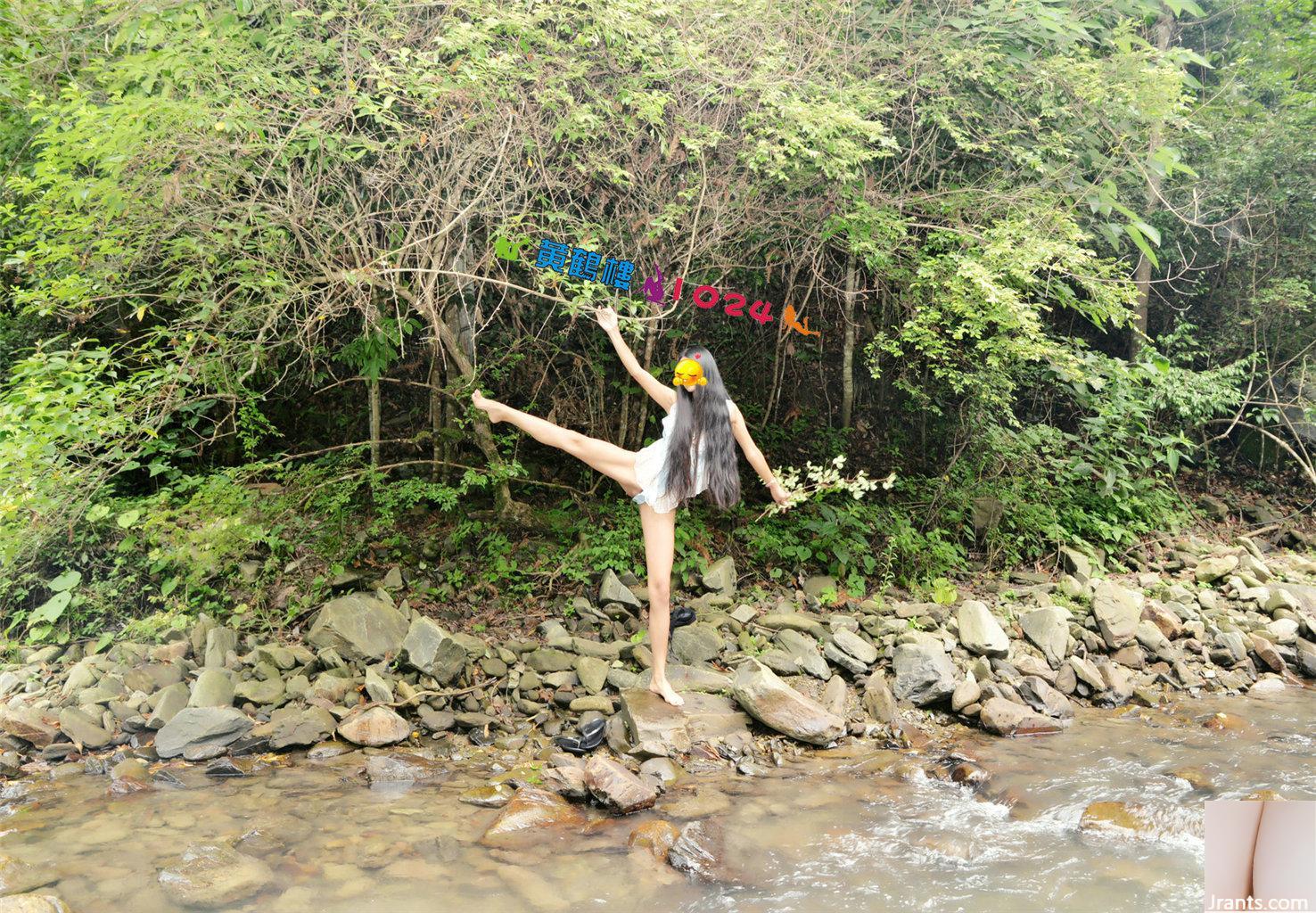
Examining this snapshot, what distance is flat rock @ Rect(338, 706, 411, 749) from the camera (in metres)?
4.42

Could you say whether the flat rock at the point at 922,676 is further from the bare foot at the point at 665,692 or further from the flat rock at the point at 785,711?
the bare foot at the point at 665,692

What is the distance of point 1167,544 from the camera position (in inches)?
303

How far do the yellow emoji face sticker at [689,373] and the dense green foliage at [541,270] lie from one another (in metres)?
0.65

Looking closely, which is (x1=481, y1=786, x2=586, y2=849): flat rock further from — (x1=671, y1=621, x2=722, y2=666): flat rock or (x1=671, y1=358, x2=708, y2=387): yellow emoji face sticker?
(x1=671, y1=358, x2=708, y2=387): yellow emoji face sticker

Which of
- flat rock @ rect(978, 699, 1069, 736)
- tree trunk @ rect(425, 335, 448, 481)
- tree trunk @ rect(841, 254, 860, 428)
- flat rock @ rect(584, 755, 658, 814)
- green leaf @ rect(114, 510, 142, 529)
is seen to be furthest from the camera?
tree trunk @ rect(841, 254, 860, 428)

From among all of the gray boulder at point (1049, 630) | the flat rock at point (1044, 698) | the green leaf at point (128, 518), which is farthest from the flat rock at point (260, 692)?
the gray boulder at point (1049, 630)

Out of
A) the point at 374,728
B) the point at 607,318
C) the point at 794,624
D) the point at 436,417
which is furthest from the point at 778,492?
the point at 436,417

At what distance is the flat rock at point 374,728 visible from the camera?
4422mm

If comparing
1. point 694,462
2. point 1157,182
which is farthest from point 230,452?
point 1157,182

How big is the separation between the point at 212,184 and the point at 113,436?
4.94 ft

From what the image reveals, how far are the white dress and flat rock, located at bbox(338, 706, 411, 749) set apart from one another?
1.67 m

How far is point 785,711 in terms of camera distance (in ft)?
14.9

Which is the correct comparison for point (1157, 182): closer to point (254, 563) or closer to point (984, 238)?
point (984, 238)

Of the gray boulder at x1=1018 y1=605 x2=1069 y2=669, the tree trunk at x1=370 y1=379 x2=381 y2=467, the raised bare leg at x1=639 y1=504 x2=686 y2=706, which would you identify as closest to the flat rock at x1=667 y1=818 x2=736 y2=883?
the raised bare leg at x1=639 y1=504 x2=686 y2=706
